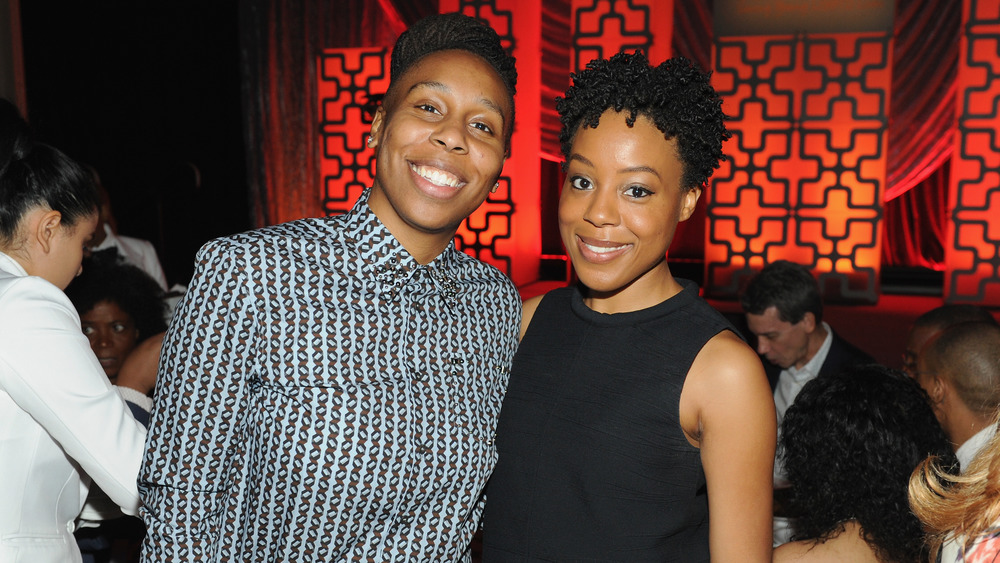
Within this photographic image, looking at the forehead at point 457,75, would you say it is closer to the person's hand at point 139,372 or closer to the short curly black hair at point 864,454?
the short curly black hair at point 864,454

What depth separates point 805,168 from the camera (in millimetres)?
5367

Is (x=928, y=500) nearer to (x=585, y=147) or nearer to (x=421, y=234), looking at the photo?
(x=585, y=147)

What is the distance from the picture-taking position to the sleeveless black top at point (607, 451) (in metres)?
1.27

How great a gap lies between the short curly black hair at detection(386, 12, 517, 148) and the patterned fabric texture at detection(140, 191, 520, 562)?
33 cm

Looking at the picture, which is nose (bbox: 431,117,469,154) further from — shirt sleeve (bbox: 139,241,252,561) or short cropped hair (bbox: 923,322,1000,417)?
short cropped hair (bbox: 923,322,1000,417)

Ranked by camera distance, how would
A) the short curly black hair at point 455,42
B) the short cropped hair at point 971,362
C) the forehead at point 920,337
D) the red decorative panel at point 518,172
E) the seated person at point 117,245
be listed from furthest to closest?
1. the red decorative panel at point 518,172
2. the seated person at point 117,245
3. the forehead at point 920,337
4. the short cropped hair at point 971,362
5. the short curly black hair at point 455,42

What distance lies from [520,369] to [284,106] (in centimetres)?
564

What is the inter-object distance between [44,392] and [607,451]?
3.01 feet

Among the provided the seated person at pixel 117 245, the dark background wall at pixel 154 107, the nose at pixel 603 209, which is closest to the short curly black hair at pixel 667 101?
the nose at pixel 603 209

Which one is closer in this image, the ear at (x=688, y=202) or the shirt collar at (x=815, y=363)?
the ear at (x=688, y=202)

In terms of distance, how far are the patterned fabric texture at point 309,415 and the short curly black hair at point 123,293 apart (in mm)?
1606

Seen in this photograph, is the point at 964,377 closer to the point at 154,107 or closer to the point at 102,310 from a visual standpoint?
the point at 102,310

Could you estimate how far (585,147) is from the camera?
1336 mm

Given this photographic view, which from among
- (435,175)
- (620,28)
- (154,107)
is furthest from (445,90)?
(154,107)
